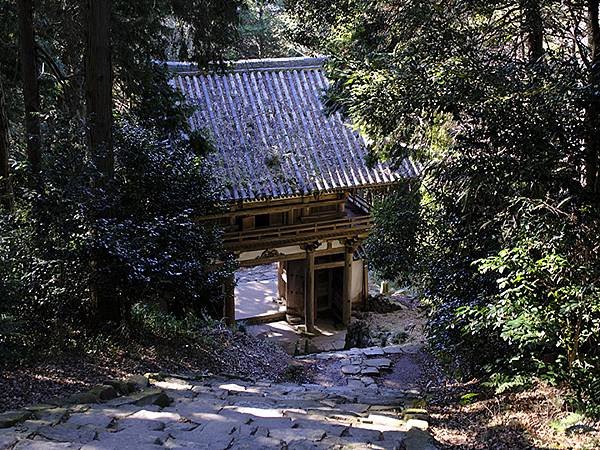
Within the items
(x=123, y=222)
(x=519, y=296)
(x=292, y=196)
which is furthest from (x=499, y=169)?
(x=292, y=196)

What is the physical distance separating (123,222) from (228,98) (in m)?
9.43

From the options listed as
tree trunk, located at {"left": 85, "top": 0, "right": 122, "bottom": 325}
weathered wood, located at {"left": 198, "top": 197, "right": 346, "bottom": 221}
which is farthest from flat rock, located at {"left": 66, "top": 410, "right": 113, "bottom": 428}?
weathered wood, located at {"left": 198, "top": 197, "right": 346, "bottom": 221}

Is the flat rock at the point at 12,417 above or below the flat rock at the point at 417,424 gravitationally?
above

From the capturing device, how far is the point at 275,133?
1616 cm

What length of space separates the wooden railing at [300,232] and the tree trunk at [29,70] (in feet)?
21.6

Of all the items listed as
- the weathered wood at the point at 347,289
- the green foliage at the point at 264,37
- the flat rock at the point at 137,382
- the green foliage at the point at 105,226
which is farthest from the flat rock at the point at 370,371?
the green foliage at the point at 264,37

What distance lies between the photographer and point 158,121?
36.6ft

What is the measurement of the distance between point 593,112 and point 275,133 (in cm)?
1132

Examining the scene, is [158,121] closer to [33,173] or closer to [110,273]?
[33,173]

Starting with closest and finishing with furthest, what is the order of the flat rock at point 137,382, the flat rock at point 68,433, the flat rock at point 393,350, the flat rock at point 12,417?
1. the flat rock at point 68,433
2. the flat rock at point 12,417
3. the flat rock at point 137,382
4. the flat rock at point 393,350

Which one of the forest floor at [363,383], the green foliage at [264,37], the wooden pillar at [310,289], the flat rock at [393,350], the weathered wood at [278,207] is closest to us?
the forest floor at [363,383]

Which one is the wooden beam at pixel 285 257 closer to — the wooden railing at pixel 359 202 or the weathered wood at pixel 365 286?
the wooden railing at pixel 359 202

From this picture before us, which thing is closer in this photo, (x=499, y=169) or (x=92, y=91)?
(x=499, y=169)

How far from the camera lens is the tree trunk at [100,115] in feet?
26.1
